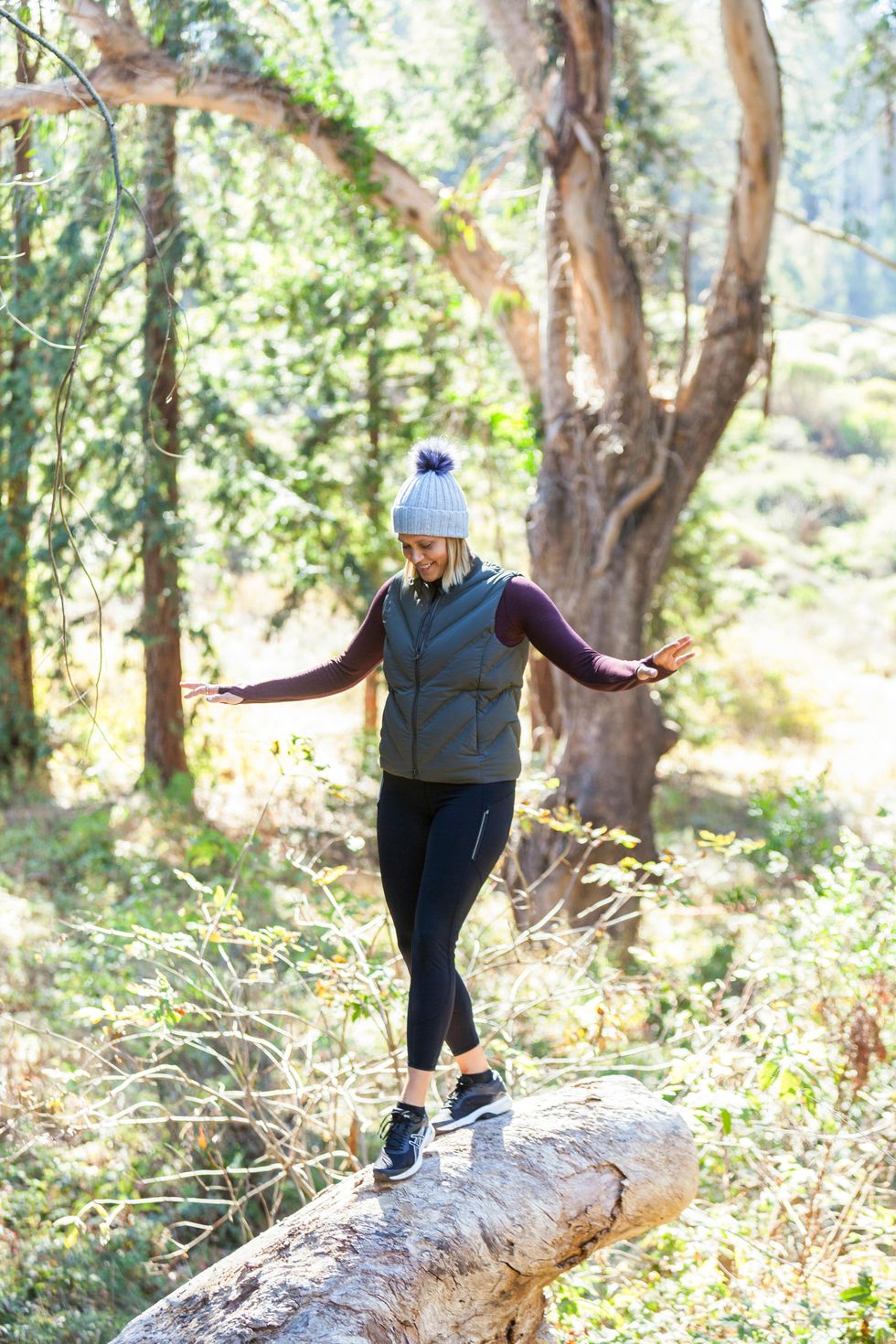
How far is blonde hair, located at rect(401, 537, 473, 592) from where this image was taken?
3.62 metres

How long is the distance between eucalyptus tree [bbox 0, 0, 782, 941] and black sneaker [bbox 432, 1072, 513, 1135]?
4.47m

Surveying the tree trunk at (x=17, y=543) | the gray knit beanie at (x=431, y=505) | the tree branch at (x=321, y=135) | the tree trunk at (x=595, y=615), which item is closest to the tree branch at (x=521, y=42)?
the tree branch at (x=321, y=135)

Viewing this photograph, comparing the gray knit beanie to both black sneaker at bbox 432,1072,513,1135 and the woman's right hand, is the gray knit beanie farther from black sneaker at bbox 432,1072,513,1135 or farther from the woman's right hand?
black sneaker at bbox 432,1072,513,1135

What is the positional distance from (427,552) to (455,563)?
0.36 feet

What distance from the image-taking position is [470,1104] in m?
3.84

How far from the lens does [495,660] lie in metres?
3.62

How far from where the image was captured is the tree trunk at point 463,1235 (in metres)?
3.16

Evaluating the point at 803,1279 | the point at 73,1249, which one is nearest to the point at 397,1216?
the point at 803,1279

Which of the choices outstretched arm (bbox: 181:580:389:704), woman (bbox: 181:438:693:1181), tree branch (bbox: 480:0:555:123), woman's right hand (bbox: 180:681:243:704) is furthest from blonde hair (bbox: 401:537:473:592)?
tree branch (bbox: 480:0:555:123)

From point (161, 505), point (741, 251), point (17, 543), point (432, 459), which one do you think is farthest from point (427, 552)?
point (17, 543)

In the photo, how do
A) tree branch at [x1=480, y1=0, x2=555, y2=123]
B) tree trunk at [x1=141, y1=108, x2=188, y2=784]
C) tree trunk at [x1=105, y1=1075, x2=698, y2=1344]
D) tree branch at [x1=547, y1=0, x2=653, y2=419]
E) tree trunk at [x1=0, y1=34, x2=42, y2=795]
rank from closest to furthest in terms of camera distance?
tree trunk at [x1=105, y1=1075, x2=698, y2=1344]
tree branch at [x1=547, y1=0, x2=653, y2=419]
tree branch at [x1=480, y1=0, x2=555, y2=123]
tree trunk at [x1=141, y1=108, x2=188, y2=784]
tree trunk at [x1=0, y1=34, x2=42, y2=795]

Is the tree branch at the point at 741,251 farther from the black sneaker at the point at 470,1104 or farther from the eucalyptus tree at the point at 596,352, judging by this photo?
A: the black sneaker at the point at 470,1104

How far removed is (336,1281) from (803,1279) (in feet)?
6.89

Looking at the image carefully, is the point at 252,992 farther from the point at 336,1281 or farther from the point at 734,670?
the point at 734,670
